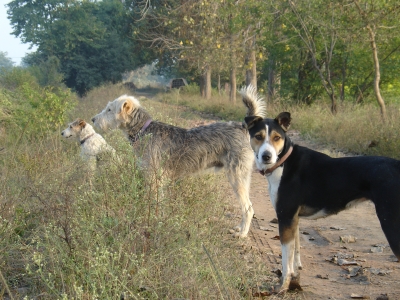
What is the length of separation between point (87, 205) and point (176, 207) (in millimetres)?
964

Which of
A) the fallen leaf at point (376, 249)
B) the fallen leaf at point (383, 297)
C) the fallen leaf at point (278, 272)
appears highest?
the fallen leaf at point (278, 272)

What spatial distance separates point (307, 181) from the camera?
15.4 feet

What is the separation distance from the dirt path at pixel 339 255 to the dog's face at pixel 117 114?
2.63 meters

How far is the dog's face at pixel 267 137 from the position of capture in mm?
4691

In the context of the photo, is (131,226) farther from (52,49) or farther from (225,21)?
(52,49)

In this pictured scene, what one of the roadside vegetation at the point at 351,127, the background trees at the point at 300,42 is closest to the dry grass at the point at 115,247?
the roadside vegetation at the point at 351,127

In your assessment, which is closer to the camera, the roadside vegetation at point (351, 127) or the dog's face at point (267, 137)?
the dog's face at point (267, 137)

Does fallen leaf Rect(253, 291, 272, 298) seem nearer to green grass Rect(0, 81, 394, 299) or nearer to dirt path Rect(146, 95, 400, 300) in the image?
green grass Rect(0, 81, 394, 299)

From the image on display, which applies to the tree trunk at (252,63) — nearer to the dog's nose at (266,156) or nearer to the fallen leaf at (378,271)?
the fallen leaf at (378,271)

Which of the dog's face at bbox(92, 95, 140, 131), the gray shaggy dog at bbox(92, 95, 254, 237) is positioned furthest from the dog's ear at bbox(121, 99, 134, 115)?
the gray shaggy dog at bbox(92, 95, 254, 237)

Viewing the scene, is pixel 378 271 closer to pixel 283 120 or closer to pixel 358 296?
pixel 358 296

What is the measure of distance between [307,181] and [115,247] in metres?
2.03

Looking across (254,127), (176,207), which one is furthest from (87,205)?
(254,127)

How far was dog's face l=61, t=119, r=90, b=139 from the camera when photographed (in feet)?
33.1
